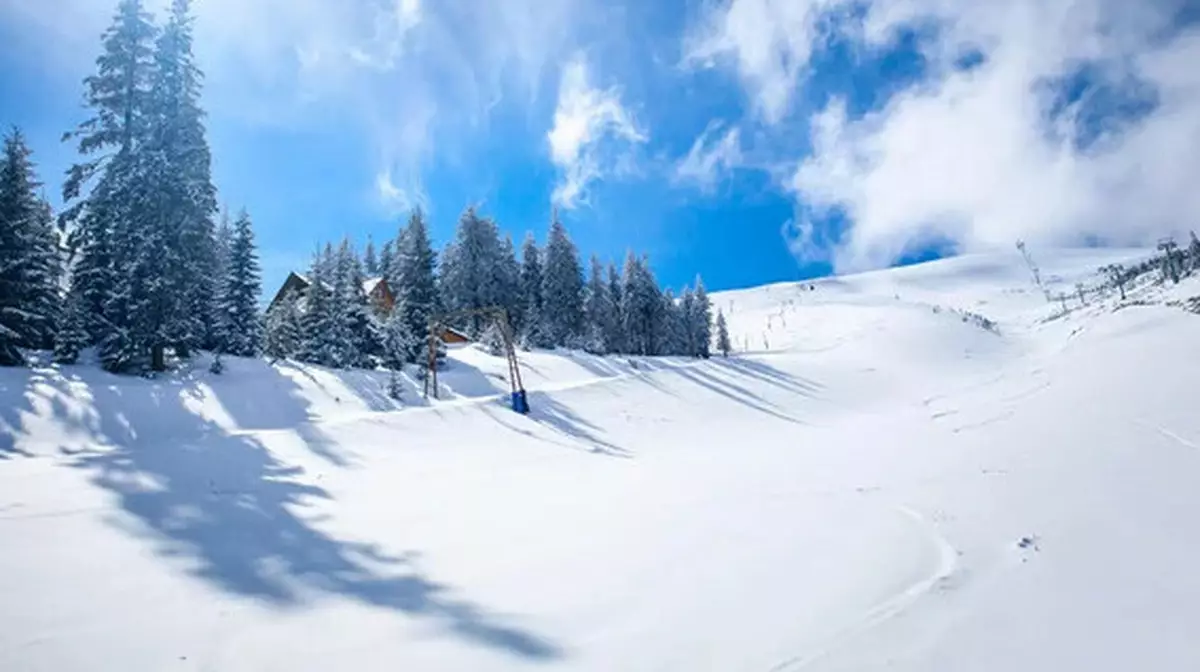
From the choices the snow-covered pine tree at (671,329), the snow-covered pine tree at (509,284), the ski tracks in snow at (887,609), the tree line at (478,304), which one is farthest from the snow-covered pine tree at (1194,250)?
the ski tracks in snow at (887,609)

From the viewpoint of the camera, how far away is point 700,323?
75562 mm

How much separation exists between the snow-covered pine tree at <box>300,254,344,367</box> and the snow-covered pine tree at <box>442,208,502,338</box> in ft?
65.2

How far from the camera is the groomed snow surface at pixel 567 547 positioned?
453cm

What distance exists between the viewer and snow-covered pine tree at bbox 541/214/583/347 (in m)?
56.2

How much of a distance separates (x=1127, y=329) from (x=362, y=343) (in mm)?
68376

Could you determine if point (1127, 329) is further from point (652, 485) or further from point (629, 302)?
point (652, 485)

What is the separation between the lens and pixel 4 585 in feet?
16.3

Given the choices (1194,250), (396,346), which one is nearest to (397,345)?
(396,346)

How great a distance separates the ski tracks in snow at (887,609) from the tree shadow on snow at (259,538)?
187 cm

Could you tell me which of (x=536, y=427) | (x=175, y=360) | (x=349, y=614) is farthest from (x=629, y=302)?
(x=349, y=614)

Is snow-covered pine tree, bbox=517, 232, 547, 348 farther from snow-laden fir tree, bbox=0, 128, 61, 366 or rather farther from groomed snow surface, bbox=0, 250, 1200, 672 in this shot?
groomed snow surface, bbox=0, 250, 1200, 672

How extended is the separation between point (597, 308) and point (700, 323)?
17.4 meters

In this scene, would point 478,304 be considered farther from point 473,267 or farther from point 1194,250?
point 1194,250

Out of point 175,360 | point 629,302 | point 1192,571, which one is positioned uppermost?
point 629,302
